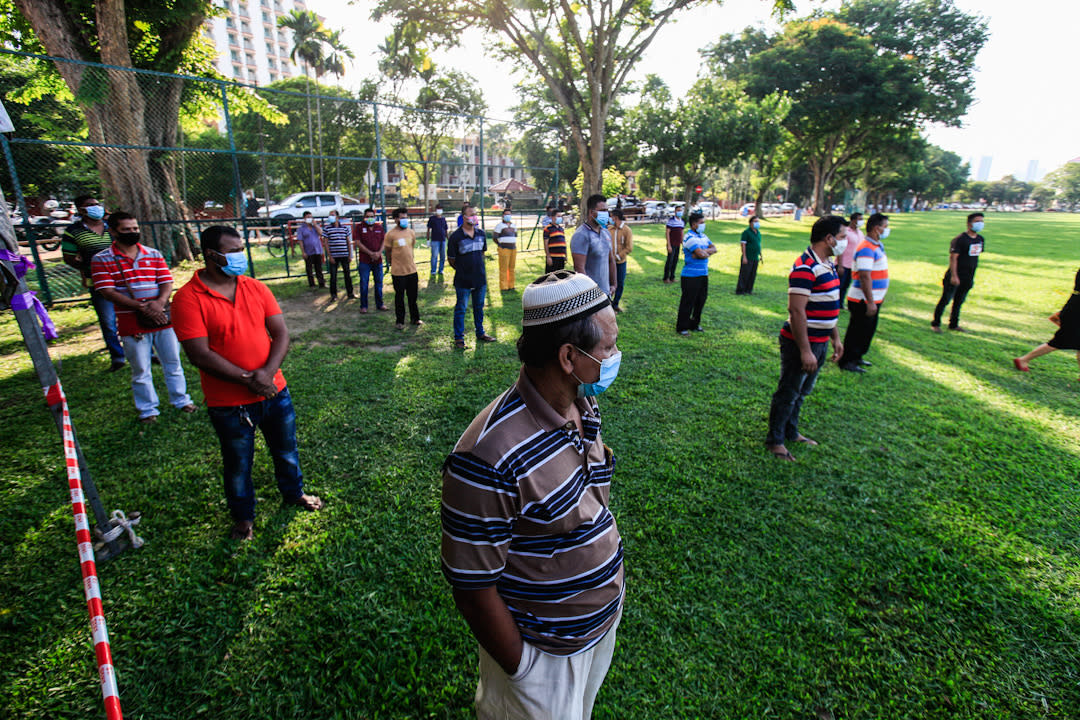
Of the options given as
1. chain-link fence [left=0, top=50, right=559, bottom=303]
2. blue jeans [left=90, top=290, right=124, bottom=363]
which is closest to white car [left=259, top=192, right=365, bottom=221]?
chain-link fence [left=0, top=50, right=559, bottom=303]

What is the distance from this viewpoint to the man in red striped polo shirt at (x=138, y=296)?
4.50 metres

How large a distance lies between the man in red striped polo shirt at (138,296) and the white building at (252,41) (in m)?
75.4

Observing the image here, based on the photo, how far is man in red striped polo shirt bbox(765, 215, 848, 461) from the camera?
4.00 metres

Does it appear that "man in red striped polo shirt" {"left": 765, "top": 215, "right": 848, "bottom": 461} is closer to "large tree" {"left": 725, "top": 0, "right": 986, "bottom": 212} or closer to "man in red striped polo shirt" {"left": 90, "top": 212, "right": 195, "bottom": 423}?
"man in red striped polo shirt" {"left": 90, "top": 212, "right": 195, "bottom": 423}

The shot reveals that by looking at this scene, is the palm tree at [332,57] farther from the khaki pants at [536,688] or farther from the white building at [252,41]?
the khaki pants at [536,688]

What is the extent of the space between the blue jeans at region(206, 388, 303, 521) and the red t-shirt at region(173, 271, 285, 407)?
10 centimetres

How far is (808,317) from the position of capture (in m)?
4.16

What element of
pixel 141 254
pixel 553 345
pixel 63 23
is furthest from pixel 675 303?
pixel 63 23

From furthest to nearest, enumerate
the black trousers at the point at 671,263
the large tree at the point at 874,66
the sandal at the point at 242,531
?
the large tree at the point at 874,66
the black trousers at the point at 671,263
the sandal at the point at 242,531

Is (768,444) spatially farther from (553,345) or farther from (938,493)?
(553,345)

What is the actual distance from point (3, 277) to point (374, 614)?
267 cm

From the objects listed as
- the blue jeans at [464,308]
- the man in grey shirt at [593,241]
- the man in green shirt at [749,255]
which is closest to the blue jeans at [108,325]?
the blue jeans at [464,308]

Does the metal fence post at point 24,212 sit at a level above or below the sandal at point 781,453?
above

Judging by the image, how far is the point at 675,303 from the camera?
1054 cm
